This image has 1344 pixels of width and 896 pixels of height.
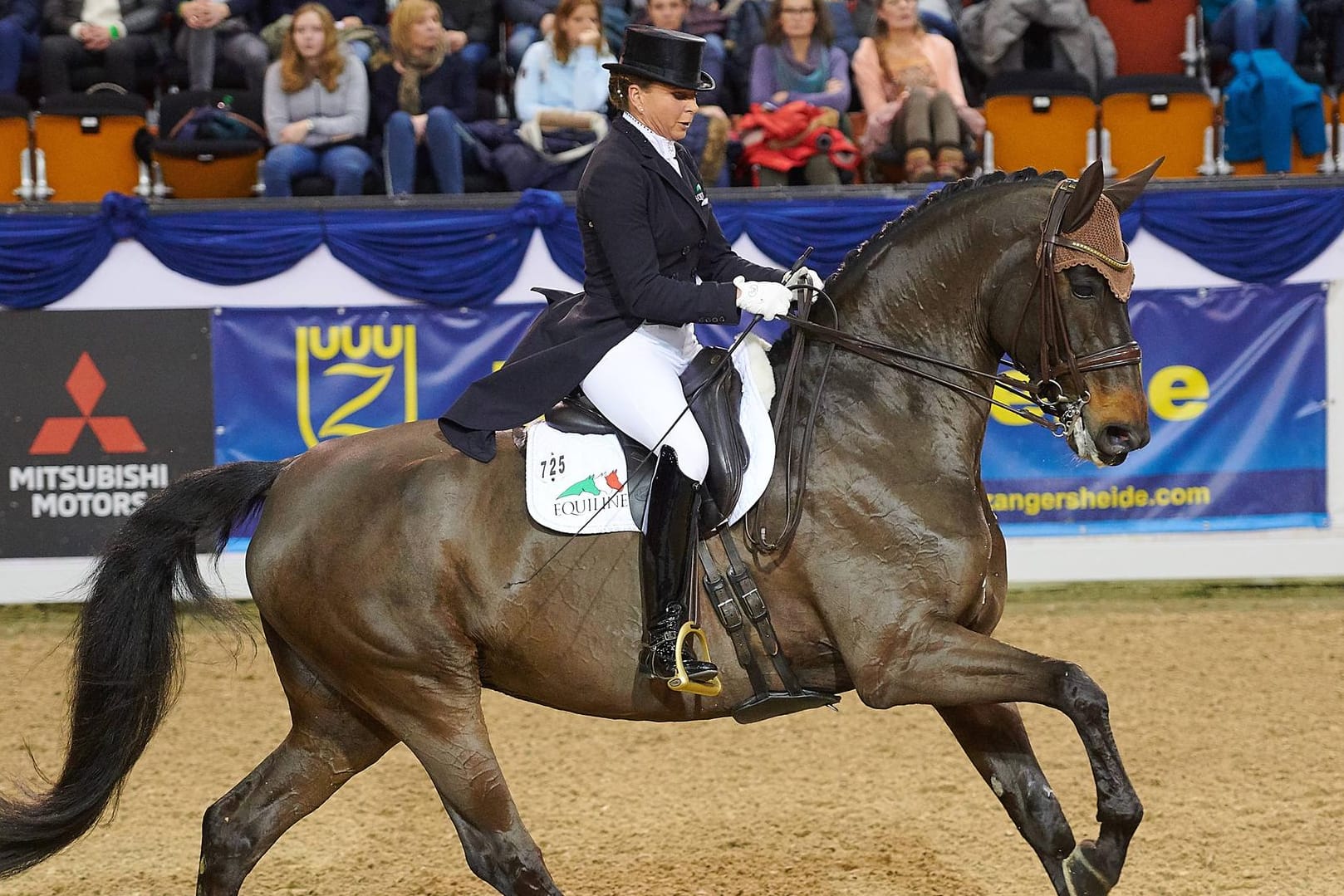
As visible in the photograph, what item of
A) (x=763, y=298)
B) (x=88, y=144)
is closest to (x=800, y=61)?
(x=88, y=144)

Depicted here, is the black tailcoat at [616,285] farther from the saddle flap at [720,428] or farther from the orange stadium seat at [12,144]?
the orange stadium seat at [12,144]

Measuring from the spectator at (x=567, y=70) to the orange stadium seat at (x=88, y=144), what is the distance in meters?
2.54

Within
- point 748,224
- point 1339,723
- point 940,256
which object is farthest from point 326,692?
point 748,224

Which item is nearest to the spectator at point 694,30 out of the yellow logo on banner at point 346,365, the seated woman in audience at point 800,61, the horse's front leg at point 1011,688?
the seated woman in audience at point 800,61

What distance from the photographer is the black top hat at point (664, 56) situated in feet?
12.8

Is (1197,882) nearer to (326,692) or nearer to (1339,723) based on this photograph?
(1339,723)

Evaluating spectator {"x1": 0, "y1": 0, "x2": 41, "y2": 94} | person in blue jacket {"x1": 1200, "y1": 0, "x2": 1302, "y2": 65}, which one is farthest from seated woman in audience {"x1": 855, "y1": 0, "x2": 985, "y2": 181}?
spectator {"x1": 0, "y1": 0, "x2": 41, "y2": 94}

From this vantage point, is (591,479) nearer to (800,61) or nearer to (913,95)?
(913,95)

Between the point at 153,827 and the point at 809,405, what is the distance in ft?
10.7

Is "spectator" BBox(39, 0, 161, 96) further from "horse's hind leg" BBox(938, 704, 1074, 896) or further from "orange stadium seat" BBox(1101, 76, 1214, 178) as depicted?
"horse's hind leg" BBox(938, 704, 1074, 896)

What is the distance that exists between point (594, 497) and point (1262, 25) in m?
8.25

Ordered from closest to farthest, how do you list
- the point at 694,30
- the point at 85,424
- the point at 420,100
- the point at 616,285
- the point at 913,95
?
the point at 616,285, the point at 85,424, the point at 913,95, the point at 420,100, the point at 694,30

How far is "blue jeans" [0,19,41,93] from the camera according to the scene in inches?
405

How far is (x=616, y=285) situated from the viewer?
4.05 meters
